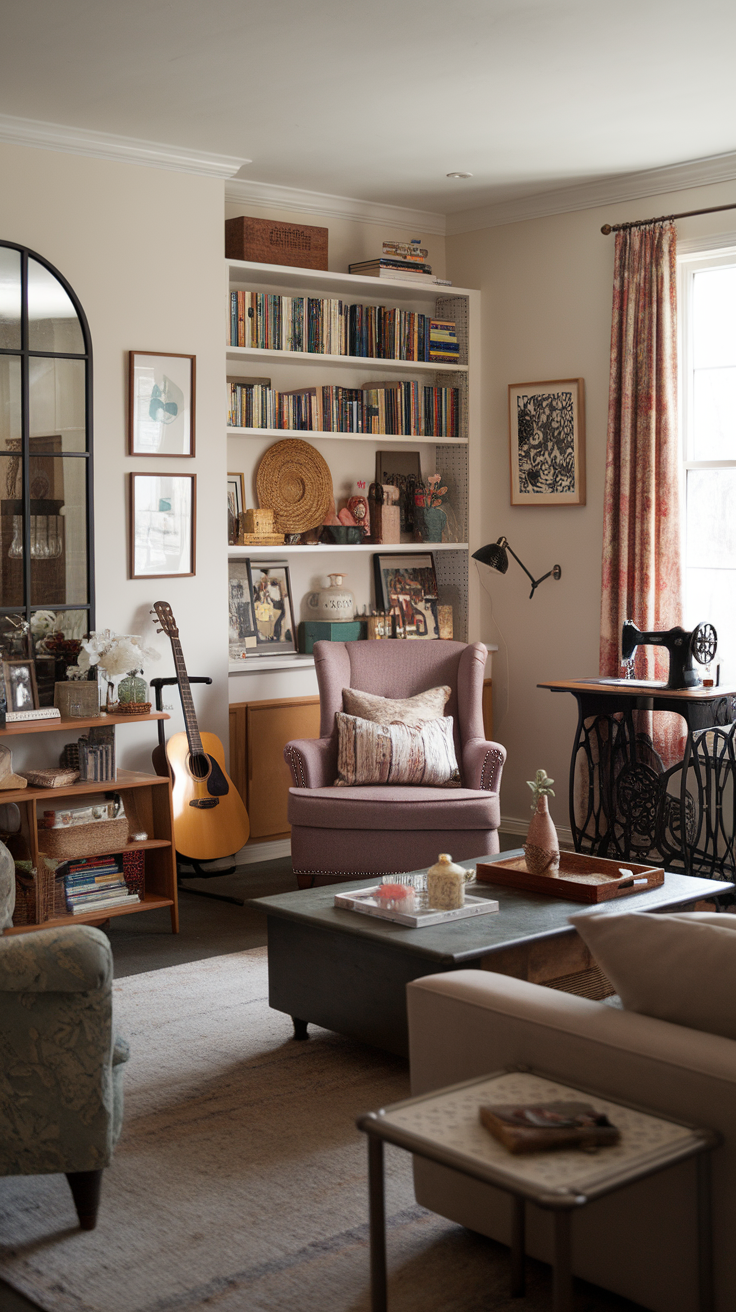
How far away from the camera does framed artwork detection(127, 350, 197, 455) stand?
15.7ft

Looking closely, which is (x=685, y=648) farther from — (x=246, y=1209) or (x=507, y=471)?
(x=246, y=1209)

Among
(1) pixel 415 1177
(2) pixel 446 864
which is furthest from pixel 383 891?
(1) pixel 415 1177

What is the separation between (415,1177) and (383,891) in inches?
38.4

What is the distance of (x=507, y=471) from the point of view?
593 centimetres

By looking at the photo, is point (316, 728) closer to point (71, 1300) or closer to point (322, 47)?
point (322, 47)

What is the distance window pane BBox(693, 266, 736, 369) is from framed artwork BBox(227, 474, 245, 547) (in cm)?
202

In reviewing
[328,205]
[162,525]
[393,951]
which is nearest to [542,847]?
[393,951]

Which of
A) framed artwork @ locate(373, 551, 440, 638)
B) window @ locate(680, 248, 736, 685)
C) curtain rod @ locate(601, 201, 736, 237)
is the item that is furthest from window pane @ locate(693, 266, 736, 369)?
framed artwork @ locate(373, 551, 440, 638)

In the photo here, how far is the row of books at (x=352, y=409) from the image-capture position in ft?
17.5

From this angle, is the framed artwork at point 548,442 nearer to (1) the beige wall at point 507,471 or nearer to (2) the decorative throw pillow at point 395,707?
(1) the beige wall at point 507,471

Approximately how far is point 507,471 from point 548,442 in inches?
12.3

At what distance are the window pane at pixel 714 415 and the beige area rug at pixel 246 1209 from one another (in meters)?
3.02

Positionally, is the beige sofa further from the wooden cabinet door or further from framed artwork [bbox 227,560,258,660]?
framed artwork [bbox 227,560,258,660]

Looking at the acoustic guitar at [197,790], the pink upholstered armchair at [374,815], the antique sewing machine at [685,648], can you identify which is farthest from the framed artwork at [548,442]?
the acoustic guitar at [197,790]
